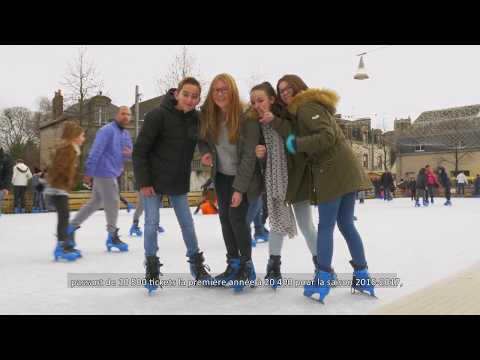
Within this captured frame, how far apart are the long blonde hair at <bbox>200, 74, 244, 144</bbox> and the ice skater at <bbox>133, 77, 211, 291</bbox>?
127 mm

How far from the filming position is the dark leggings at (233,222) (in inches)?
124

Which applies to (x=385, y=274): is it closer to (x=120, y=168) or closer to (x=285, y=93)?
(x=285, y=93)

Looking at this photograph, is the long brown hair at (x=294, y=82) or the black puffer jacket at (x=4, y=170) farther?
the black puffer jacket at (x=4, y=170)

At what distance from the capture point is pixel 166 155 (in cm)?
317

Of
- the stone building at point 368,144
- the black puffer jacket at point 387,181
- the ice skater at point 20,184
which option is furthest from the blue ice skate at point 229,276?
the stone building at point 368,144

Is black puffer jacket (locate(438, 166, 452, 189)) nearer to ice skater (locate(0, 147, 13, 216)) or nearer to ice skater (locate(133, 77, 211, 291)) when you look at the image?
ice skater (locate(0, 147, 13, 216))

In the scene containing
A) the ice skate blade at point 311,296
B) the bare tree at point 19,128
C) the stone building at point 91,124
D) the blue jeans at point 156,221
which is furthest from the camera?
the bare tree at point 19,128

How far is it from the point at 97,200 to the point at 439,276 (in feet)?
11.4

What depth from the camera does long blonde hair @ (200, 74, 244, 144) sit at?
10.1 ft

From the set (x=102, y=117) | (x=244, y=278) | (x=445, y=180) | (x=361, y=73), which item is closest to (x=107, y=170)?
(x=244, y=278)

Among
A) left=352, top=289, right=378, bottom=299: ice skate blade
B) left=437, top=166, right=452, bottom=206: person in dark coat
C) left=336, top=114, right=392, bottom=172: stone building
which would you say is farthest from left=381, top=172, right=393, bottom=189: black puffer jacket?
left=336, top=114, right=392, bottom=172: stone building

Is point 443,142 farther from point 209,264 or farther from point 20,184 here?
point 209,264

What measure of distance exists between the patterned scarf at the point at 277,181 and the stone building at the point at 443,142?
46.7 meters

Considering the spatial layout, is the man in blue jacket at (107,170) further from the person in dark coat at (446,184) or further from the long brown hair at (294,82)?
the person in dark coat at (446,184)
